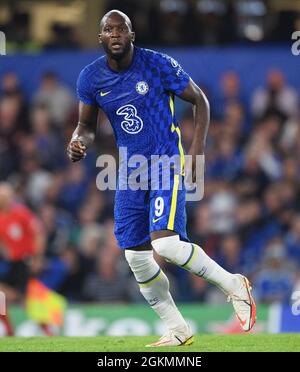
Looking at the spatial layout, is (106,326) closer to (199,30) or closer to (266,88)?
(266,88)

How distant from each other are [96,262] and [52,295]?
1.01 m

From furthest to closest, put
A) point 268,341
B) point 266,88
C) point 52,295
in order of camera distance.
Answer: point 266,88 → point 52,295 → point 268,341

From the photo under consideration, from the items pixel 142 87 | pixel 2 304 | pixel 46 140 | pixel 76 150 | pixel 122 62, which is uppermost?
pixel 122 62

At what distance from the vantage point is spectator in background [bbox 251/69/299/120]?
16.2 metres

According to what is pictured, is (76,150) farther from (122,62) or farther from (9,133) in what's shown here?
(9,133)

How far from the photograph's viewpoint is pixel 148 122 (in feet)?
27.9

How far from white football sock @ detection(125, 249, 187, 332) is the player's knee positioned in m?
0.40

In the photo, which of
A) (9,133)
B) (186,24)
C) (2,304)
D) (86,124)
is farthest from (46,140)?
(86,124)

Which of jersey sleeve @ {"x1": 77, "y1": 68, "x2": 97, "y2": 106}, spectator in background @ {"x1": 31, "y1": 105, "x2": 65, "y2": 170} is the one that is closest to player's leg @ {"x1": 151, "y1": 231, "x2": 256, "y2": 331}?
jersey sleeve @ {"x1": 77, "y1": 68, "x2": 97, "y2": 106}

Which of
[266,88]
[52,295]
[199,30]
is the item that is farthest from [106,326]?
[199,30]

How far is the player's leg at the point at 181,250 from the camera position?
27.1 ft

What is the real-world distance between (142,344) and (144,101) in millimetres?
2002

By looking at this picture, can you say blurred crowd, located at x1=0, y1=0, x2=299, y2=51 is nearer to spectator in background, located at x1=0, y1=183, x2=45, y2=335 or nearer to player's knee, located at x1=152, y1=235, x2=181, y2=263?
spectator in background, located at x1=0, y1=183, x2=45, y2=335

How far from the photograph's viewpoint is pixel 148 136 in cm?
849
